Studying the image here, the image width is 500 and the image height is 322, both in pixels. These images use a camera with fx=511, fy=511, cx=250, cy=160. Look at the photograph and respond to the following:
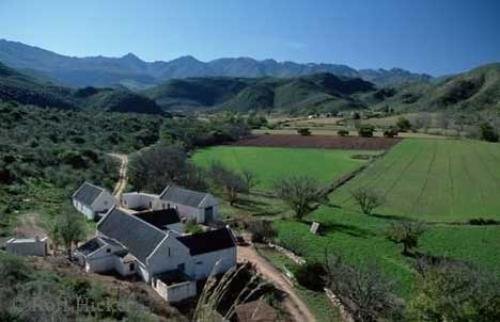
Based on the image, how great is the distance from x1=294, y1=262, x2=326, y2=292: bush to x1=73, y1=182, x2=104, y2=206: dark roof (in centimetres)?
2201

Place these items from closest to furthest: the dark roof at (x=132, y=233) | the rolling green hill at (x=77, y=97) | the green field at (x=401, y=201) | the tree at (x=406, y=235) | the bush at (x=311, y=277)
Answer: the bush at (x=311, y=277) → the dark roof at (x=132, y=233) → the tree at (x=406, y=235) → the green field at (x=401, y=201) → the rolling green hill at (x=77, y=97)

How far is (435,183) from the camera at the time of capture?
6372 cm

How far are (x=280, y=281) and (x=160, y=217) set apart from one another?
1304cm

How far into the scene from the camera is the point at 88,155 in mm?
68062

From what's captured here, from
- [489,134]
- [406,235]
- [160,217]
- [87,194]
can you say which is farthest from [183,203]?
[489,134]

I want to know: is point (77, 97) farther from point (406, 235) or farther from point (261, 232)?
point (406, 235)

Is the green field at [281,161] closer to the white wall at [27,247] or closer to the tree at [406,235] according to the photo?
the tree at [406,235]

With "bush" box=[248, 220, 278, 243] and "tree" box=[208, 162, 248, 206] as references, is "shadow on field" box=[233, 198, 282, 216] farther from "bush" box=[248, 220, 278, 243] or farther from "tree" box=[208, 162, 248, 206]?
"bush" box=[248, 220, 278, 243]

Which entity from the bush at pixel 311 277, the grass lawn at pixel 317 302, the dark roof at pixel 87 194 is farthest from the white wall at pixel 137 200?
the bush at pixel 311 277

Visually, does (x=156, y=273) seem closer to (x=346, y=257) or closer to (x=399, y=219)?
(x=346, y=257)

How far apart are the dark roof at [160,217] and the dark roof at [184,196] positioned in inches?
173

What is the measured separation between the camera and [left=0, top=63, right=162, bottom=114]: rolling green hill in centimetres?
12950

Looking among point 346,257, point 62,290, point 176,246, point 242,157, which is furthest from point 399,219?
point 242,157

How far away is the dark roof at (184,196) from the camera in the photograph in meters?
46.6
